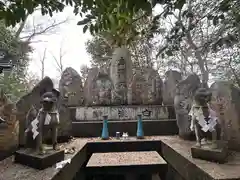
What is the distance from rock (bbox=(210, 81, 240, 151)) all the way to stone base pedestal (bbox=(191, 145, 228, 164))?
2.37ft

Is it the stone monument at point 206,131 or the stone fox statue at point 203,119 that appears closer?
the stone monument at point 206,131

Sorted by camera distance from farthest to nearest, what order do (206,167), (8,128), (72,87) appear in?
(72,87), (8,128), (206,167)

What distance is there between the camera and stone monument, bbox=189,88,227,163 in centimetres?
268

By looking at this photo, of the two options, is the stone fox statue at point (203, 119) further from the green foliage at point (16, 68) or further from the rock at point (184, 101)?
the green foliage at point (16, 68)

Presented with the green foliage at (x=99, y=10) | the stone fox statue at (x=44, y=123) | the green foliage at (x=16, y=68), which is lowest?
the stone fox statue at (x=44, y=123)

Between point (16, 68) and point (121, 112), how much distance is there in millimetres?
9271

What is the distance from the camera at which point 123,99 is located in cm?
844

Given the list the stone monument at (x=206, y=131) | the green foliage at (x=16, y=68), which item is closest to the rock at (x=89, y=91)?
the green foliage at (x=16, y=68)

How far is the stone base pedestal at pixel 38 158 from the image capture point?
273 centimetres

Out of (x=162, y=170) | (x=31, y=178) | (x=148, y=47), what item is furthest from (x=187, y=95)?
(x=148, y=47)

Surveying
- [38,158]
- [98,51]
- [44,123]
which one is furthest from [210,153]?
[98,51]

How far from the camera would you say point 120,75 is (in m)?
9.12

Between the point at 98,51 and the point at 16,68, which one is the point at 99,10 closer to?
the point at 16,68

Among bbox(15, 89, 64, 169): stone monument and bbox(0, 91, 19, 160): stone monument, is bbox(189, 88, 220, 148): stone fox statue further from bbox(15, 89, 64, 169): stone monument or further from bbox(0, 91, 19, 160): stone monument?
bbox(0, 91, 19, 160): stone monument
